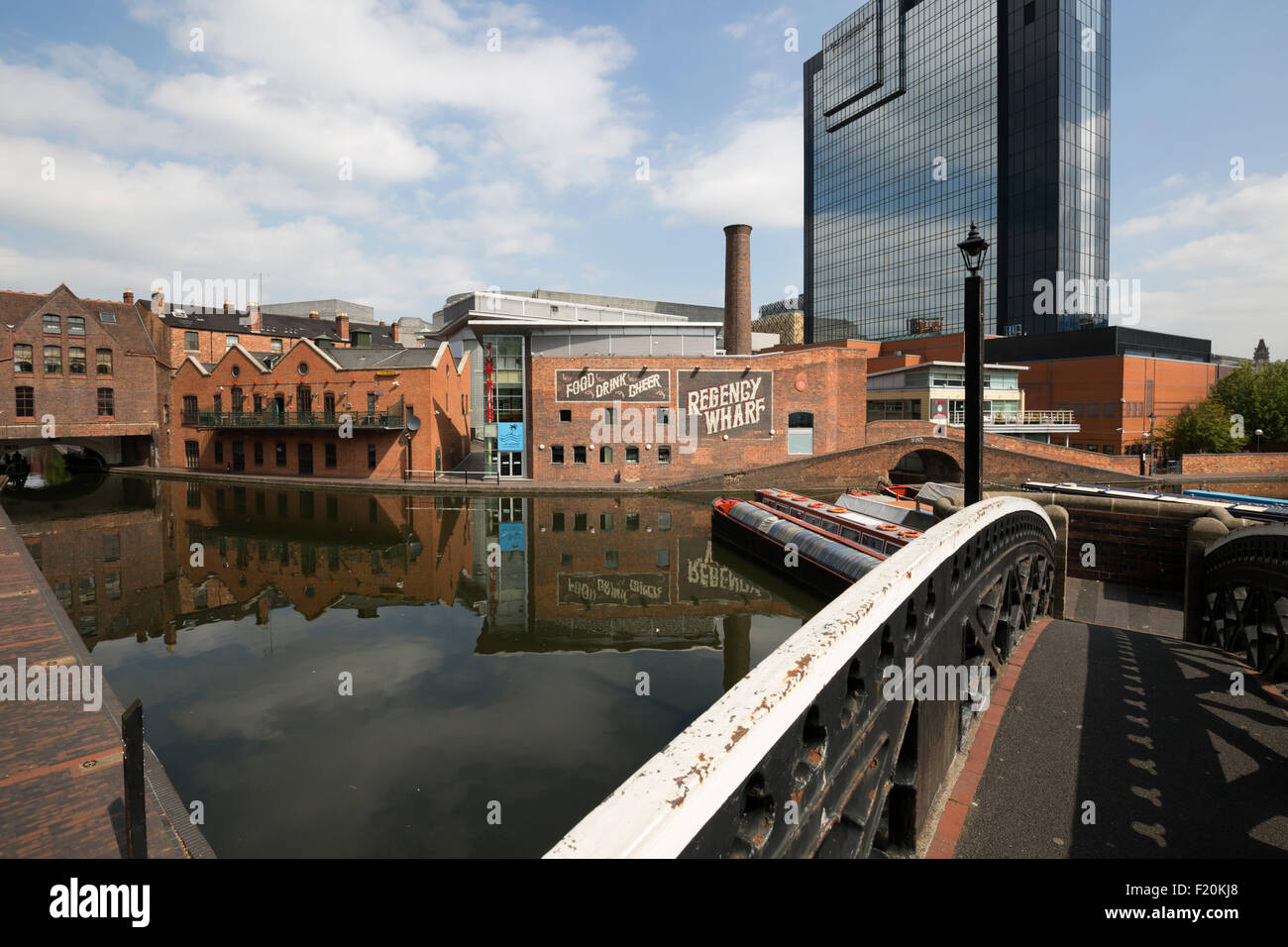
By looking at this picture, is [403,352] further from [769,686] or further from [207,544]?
[769,686]

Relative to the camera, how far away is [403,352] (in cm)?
4147

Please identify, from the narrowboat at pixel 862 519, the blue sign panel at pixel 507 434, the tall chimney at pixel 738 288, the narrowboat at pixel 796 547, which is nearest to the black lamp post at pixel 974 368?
the narrowboat at pixel 796 547

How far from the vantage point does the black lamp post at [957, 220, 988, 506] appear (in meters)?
7.71

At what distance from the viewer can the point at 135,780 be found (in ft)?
16.1

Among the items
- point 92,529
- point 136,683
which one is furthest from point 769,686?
point 92,529

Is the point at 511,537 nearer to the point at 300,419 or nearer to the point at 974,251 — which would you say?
the point at 974,251

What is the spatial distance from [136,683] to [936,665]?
12543mm

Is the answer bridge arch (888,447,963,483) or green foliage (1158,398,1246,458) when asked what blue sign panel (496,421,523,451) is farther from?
green foliage (1158,398,1246,458)

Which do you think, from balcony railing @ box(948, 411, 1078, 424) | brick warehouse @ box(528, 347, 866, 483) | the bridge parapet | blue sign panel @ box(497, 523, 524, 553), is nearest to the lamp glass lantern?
the bridge parapet

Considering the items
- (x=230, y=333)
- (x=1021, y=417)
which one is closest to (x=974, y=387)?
(x=1021, y=417)

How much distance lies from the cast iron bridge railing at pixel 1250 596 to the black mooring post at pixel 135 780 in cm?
957

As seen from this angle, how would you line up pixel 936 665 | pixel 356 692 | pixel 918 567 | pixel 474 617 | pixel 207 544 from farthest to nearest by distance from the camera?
pixel 207 544
pixel 474 617
pixel 356 692
pixel 936 665
pixel 918 567

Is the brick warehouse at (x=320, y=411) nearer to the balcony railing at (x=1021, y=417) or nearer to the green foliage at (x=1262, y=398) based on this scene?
the balcony railing at (x=1021, y=417)

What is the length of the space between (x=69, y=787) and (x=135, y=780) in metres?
2.13
